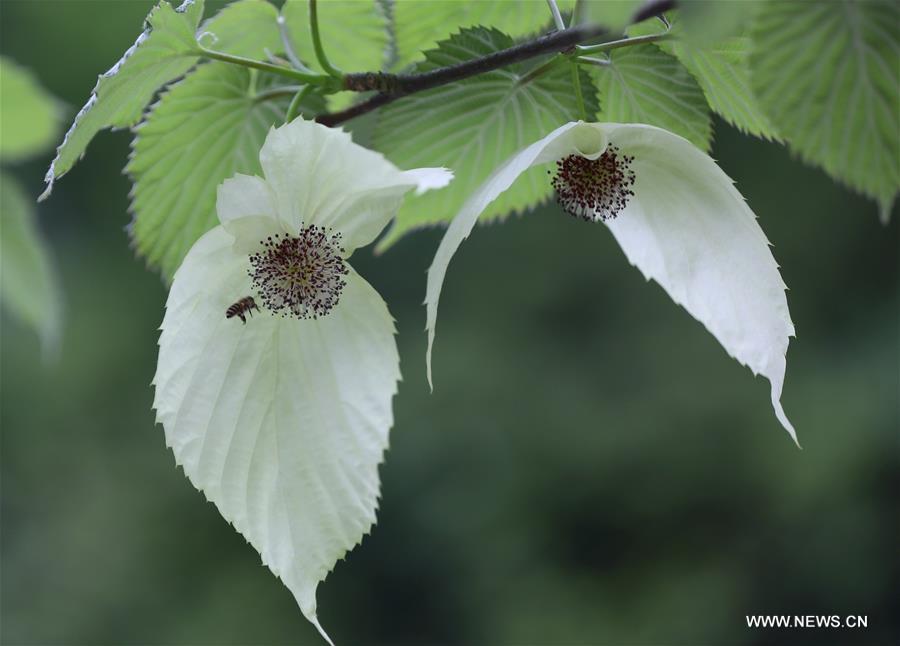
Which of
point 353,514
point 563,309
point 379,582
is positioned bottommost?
point 379,582

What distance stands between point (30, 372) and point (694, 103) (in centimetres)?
317

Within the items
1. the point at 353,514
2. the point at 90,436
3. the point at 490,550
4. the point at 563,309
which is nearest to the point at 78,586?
the point at 90,436

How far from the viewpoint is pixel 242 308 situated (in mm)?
343

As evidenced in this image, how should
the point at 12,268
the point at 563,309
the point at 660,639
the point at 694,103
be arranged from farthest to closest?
the point at 563,309, the point at 660,639, the point at 694,103, the point at 12,268

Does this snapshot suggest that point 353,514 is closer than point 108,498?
Yes

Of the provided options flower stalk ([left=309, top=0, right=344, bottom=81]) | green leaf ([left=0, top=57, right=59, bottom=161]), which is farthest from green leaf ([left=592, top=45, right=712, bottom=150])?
green leaf ([left=0, top=57, right=59, bottom=161])

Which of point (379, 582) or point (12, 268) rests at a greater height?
point (12, 268)

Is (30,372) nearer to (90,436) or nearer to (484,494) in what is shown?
(90,436)

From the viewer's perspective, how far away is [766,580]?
2924 mm

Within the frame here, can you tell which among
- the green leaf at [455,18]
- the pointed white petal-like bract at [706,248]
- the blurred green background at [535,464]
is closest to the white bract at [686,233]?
the pointed white petal-like bract at [706,248]

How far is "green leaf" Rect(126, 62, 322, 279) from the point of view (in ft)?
1.36

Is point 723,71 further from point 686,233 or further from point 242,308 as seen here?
point 242,308

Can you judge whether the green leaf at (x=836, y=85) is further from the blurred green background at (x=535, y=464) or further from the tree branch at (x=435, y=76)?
the blurred green background at (x=535, y=464)

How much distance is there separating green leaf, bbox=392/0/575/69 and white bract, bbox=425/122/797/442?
0.11 meters
